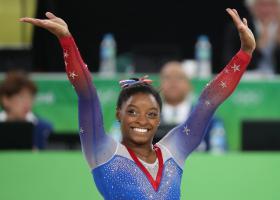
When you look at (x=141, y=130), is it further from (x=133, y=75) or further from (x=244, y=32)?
(x=133, y=75)

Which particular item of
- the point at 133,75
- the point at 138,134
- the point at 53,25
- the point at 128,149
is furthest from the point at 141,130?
the point at 133,75

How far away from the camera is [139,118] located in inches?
167

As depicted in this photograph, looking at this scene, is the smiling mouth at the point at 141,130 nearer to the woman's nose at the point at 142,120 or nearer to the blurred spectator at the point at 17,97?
the woman's nose at the point at 142,120

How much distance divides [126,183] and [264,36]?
5405 millimetres

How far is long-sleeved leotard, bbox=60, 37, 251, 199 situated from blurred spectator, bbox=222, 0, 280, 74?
4.87 meters

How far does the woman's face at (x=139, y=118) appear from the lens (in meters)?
4.25

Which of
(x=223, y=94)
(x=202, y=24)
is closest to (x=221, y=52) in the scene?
(x=202, y=24)

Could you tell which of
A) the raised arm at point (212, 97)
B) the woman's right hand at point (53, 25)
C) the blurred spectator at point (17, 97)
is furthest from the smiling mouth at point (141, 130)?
the blurred spectator at point (17, 97)

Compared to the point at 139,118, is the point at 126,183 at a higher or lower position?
lower

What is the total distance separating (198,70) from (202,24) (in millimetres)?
921

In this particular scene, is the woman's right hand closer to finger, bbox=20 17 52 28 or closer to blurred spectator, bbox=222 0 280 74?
finger, bbox=20 17 52 28

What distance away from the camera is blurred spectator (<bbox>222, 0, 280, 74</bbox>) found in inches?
367

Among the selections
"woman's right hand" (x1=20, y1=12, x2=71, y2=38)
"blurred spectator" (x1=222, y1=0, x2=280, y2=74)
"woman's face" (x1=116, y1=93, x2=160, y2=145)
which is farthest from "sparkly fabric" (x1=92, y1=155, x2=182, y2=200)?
"blurred spectator" (x1=222, y1=0, x2=280, y2=74)

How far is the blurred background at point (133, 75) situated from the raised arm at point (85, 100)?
1.43 meters
